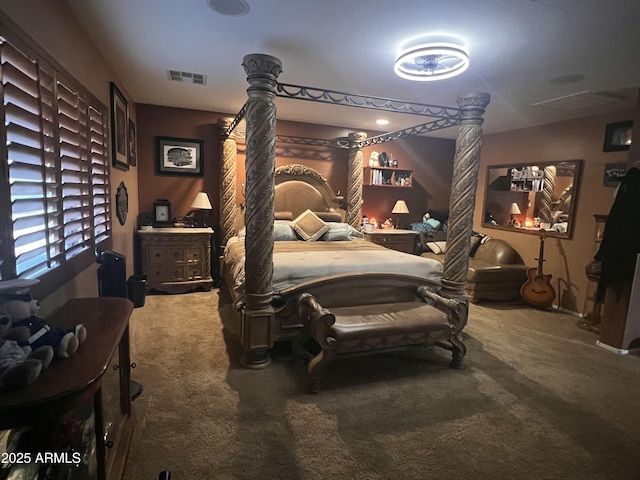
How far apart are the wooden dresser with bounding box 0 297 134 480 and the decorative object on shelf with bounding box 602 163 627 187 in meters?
4.96

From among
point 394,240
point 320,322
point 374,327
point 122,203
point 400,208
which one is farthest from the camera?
point 400,208

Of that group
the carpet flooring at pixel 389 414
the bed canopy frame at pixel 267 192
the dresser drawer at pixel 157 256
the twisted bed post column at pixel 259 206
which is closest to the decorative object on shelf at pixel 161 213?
the dresser drawer at pixel 157 256

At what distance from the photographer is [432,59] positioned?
260 cm

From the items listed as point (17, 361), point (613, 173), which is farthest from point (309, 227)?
point (17, 361)

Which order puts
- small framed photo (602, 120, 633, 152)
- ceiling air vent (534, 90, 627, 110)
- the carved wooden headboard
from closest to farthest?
ceiling air vent (534, 90, 627, 110)
small framed photo (602, 120, 633, 152)
the carved wooden headboard

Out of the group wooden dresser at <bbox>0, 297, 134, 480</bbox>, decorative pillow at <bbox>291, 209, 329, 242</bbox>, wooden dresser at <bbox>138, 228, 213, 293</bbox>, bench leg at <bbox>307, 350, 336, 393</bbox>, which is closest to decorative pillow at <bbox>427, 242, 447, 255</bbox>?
decorative pillow at <bbox>291, 209, 329, 242</bbox>

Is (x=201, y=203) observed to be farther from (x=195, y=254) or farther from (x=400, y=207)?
(x=400, y=207)

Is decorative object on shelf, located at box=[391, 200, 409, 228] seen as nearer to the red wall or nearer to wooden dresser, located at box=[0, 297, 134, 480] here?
the red wall

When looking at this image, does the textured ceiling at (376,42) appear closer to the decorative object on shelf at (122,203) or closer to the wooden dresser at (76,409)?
the decorative object on shelf at (122,203)

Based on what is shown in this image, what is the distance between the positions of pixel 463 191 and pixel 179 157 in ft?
12.3

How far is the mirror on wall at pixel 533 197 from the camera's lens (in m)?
4.52

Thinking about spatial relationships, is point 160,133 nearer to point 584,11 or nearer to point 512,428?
point 584,11

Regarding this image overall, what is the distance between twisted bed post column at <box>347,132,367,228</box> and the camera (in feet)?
17.7

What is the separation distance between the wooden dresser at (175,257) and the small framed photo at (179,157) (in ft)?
2.95
